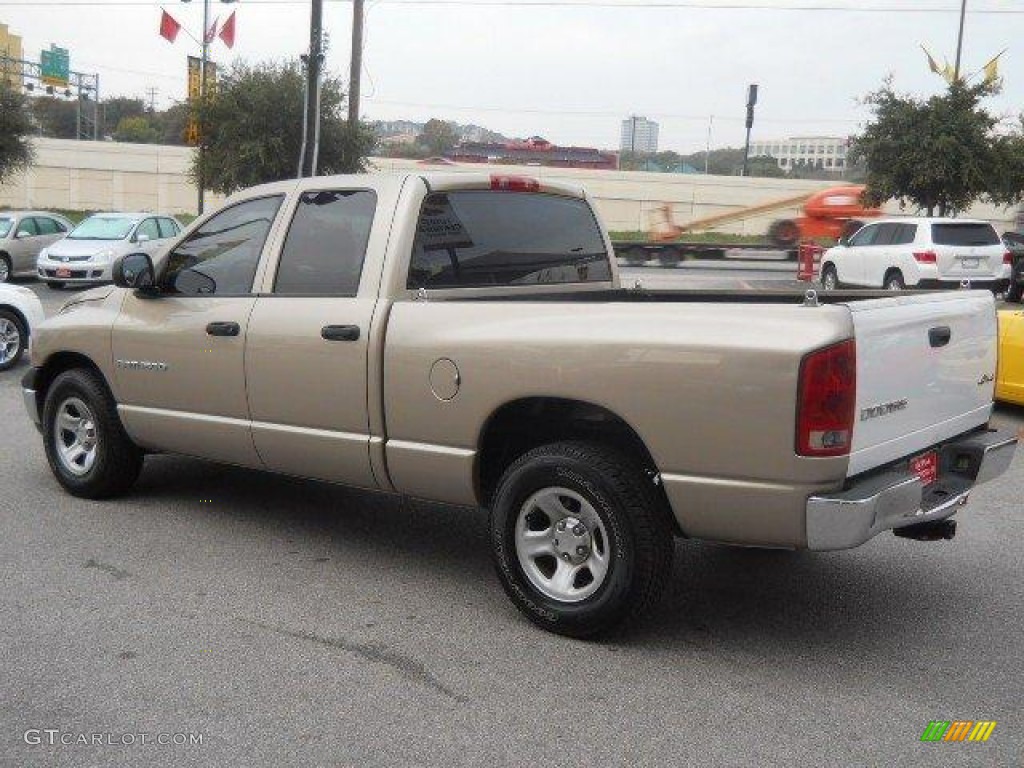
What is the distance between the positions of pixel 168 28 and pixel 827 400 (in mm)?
33462

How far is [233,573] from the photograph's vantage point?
200 inches

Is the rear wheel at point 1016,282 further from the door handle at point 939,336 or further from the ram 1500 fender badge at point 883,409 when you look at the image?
the ram 1500 fender badge at point 883,409

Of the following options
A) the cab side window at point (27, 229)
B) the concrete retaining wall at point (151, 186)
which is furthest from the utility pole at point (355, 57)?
the concrete retaining wall at point (151, 186)

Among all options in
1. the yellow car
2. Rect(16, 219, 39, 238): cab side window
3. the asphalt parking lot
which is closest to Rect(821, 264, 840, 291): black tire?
the yellow car

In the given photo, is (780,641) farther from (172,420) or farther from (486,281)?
(172,420)

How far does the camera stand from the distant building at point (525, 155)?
60.1 metres

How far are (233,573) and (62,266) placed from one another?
17915mm

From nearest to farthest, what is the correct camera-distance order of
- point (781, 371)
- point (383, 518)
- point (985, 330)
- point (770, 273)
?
point (781, 371)
point (985, 330)
point (383, 518)
point (770, 273)

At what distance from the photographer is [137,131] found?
106 m

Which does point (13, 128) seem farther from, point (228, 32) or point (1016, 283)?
point (1016, 283)

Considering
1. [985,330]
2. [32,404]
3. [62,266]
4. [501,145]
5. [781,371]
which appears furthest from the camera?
[501,145]

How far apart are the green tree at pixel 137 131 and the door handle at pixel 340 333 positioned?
106 meters

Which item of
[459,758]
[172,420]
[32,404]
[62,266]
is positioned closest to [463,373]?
[459,758]

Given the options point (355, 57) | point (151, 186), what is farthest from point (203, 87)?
point (151, 186)
